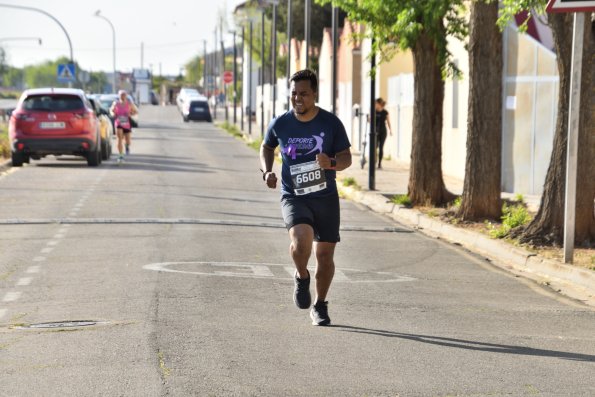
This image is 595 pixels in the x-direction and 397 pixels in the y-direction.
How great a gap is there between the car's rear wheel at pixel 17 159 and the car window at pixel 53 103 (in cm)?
133

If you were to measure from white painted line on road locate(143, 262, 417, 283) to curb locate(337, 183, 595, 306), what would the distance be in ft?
4.98

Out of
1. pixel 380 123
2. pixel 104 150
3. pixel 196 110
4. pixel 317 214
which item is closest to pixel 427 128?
pixel 380 123

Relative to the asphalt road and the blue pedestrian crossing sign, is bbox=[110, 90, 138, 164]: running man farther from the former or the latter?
the blue pedestrian crossing sign

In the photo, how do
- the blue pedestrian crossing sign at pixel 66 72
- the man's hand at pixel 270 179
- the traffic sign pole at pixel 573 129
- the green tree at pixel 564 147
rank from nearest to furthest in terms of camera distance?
1. the man's hand at pixel 270 179
2. the traffic sign pole at pixel 573 129
3. the green tree at pixel 564 147
4. the blue pedestrian crossing sign at pixel 66 72

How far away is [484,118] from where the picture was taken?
17359 mm

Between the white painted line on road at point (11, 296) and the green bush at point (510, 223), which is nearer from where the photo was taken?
the white painted line on road at point (11, 296)

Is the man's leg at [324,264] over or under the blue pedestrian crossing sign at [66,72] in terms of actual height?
under

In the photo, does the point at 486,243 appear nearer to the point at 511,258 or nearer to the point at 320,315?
the point at 511,258

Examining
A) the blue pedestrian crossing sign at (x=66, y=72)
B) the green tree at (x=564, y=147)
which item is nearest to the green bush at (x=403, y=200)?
the green tree at (x=564, y=147)

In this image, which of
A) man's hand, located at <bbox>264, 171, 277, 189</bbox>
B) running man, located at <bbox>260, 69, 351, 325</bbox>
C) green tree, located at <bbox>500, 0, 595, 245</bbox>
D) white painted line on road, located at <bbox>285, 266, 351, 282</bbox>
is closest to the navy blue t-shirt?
running man, located at <bbox>260, 69, 351, 325</bbox>

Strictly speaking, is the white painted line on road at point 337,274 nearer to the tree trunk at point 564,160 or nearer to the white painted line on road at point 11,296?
the white painted line on road at point 11,296

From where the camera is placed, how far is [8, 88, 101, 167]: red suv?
2873 cm

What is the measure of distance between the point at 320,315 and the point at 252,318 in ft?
1.74

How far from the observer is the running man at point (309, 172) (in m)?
8.75
